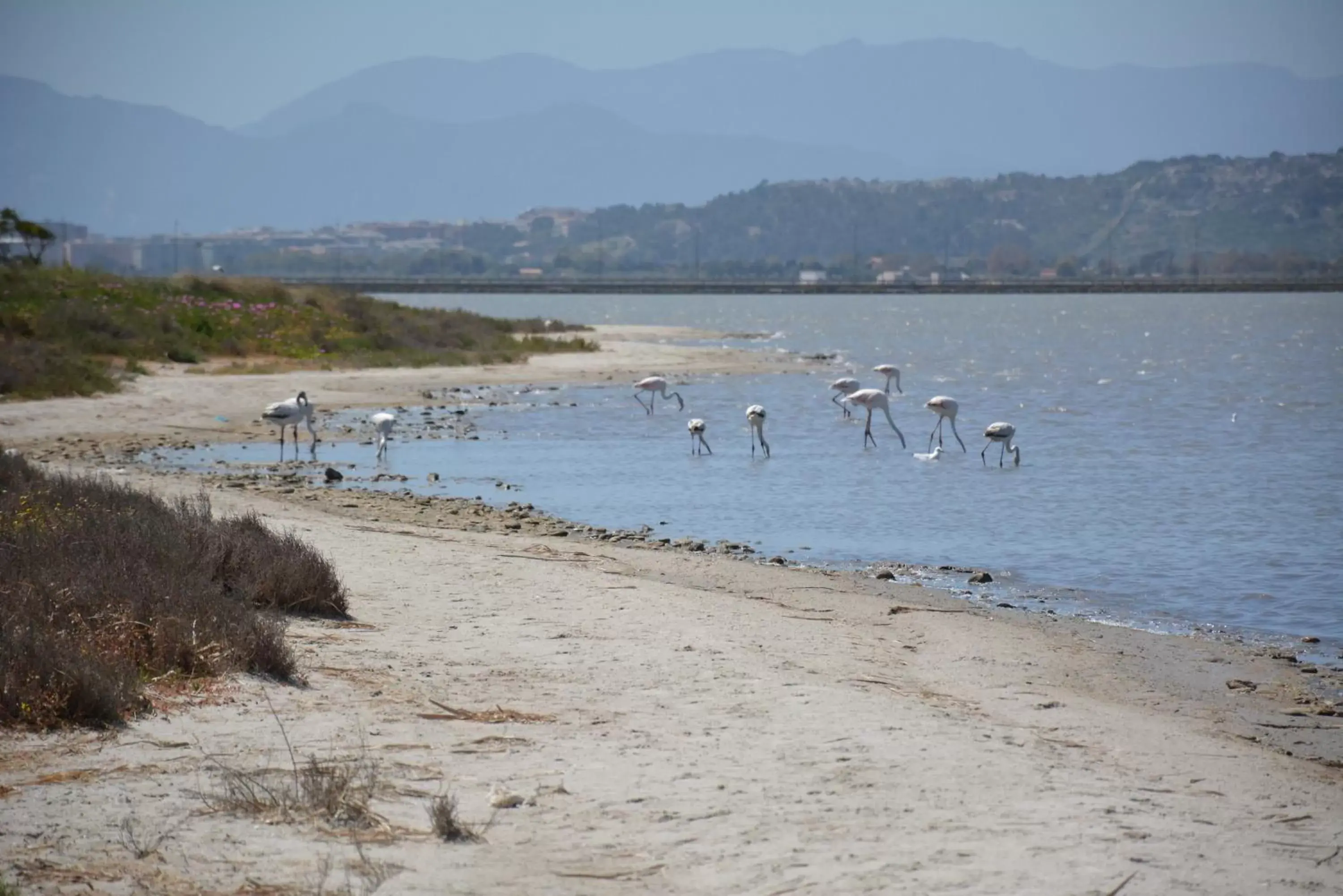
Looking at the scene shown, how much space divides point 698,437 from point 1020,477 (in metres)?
6.30

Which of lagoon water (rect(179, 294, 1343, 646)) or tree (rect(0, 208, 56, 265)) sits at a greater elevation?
tree (rect(0, 208, 56, 265))

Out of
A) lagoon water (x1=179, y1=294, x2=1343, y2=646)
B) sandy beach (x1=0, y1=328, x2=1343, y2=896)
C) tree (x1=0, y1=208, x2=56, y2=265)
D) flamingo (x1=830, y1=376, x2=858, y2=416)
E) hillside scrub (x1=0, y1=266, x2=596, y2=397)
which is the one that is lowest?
lagoon water (x1=179, y1=294, x2=1343, y2=646)

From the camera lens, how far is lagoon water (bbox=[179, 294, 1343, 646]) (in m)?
15.3

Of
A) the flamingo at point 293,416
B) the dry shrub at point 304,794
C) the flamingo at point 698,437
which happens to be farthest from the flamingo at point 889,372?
the dry shrub at point 304,794

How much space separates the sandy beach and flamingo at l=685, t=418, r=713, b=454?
13.4m

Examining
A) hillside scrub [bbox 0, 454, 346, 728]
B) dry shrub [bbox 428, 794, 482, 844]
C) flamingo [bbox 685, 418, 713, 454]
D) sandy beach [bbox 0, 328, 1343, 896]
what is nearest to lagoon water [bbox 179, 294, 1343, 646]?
flamingo [bbox 685, 418, 713, 454]

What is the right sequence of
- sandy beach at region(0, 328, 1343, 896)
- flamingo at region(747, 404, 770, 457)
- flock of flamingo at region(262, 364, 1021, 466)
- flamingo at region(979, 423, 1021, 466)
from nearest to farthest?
sandy beach at region(0, 328, 1343, 896) → flock of flamingo at region(262, 364, 1021, 466) → flamingo at region(979, 423, 1021, 466) → flamingo at region(747, 404, 770, 457)

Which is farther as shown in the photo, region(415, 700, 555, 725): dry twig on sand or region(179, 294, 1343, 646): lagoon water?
region(179, 294, 1343, 646): lagoon water

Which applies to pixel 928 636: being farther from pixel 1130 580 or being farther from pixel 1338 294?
pixel 1338 294

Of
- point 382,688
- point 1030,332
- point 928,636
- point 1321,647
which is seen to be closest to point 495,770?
point 382,688

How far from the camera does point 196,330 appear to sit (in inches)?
1545

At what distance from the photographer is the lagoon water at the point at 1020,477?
15305 mm

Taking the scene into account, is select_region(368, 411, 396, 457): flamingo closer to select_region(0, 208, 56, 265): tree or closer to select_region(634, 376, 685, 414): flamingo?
select_region(634, 376, 685, 414): flamingo

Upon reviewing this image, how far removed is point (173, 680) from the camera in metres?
8.30
